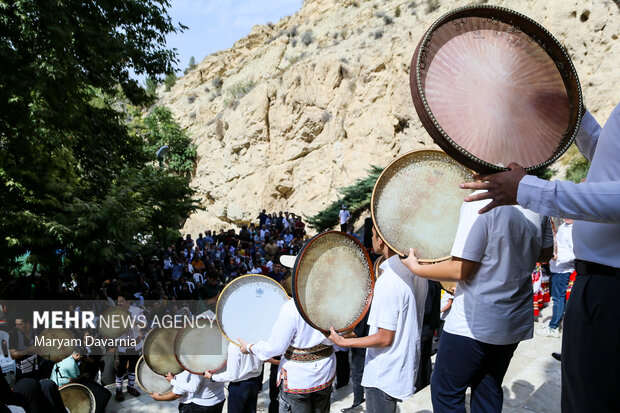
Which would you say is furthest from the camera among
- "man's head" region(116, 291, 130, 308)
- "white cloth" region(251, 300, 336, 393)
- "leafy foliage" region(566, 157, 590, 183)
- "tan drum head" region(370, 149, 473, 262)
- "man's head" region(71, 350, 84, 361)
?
"leafy foliage" region(566, 157, 590, 183)

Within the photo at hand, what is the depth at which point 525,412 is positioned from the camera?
132 inches

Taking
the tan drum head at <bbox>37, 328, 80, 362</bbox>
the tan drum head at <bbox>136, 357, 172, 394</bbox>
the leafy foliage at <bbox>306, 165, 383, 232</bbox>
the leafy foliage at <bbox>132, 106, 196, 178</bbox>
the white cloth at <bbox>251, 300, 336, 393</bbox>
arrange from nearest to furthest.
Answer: the white cloth at <bbox>251, 300, 336, 393</bbox> < the tan drum head at <bbox>136, 357, 172, 394</bbox> < the tan drum head at <bbox>37, 328, 80, 362</bbox> < the leafy foliage at <bbox>306, 165, 383, 232</bbox> < the leafy foliage at <bbox>132, 106, 196, 178</bbox>

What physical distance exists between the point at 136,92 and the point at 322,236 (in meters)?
9.53

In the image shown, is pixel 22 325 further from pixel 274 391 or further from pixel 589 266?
pixel 589 266

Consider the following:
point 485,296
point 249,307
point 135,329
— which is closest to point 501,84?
point 485,296

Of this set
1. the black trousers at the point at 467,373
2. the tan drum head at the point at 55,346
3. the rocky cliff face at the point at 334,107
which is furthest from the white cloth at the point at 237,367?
the rocky cliff face at the point at 334,107

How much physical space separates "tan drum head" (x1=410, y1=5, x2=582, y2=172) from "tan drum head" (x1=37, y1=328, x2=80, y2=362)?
517 cm

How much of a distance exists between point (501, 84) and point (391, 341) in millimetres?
1668

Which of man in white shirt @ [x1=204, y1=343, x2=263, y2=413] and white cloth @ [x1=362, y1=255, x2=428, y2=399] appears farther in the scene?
man in white shirt @ [x1=204, y1=343, x2=263, y2=413]

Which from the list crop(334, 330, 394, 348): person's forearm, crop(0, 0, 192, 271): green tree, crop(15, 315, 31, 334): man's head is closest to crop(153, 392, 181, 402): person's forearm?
crop(334, 330, 394, 348): person's forearm

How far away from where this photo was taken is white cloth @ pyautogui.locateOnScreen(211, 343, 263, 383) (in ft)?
11.8

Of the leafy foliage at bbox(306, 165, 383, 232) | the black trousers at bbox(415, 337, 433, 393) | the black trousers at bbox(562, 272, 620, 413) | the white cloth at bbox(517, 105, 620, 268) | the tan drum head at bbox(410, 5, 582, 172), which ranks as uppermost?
the leafy foliage at bbox(306, 165, 383, 232)

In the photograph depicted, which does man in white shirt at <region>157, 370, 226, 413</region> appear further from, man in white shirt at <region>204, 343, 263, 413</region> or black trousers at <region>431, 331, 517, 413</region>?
black trousers at <region>431, 331, 517, 413</region>

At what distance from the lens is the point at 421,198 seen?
2.54 metres
